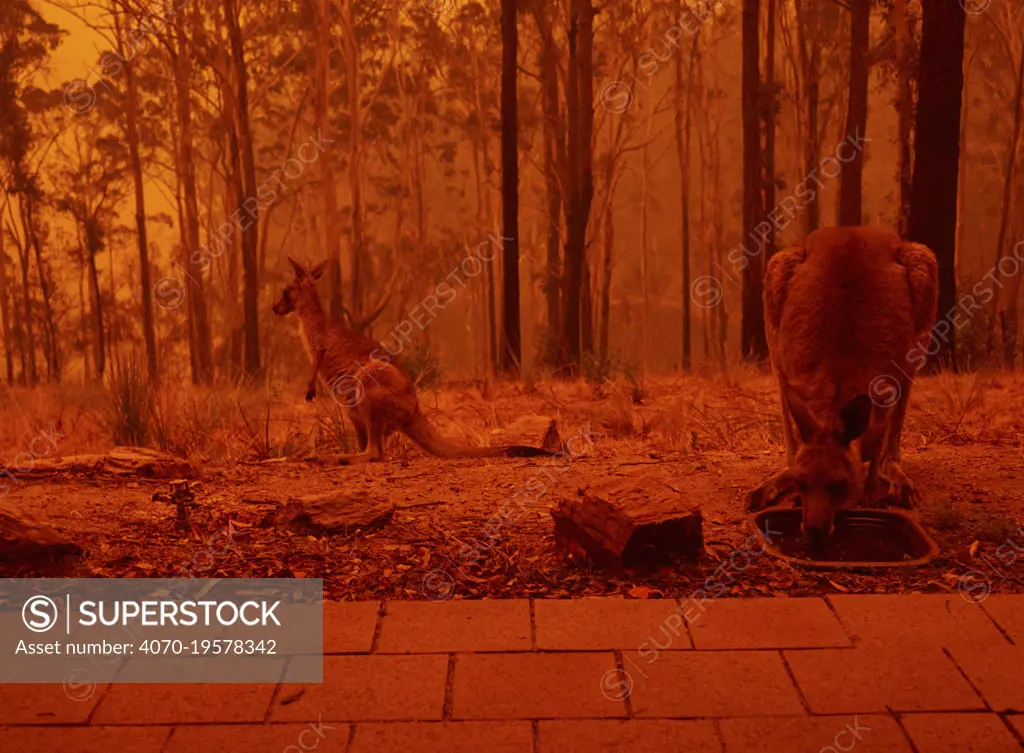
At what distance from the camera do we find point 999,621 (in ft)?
11.4

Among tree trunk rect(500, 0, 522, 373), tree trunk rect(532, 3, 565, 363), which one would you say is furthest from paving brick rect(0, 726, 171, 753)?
tree trunk rect(532, 3, 565, 363)

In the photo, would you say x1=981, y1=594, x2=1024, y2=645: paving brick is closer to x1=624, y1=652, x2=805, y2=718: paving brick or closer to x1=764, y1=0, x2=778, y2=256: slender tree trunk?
x1=624, y1=652, x2=805, y2=718: paving brick

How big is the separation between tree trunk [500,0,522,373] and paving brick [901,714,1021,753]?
408 inches

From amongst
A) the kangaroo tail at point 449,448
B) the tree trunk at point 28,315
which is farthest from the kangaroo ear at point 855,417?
the tree trunk at point 28,315

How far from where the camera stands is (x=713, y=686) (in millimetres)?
3000

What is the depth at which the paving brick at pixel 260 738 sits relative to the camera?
2650 mm

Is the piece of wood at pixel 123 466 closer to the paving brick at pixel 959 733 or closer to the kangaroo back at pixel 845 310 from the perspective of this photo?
the kangaroo back at pixel 845 310

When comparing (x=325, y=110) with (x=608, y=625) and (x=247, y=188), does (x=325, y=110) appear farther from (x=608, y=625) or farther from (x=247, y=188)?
(x=608, y=625)

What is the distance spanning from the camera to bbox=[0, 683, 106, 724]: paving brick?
281 centimetres

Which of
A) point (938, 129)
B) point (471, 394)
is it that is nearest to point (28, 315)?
point (471, 394)

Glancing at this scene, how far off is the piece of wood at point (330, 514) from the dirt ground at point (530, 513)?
5 centimetres

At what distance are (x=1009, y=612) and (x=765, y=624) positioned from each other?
2.90 ft

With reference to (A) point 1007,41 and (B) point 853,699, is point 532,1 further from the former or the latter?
(B) point 853,699

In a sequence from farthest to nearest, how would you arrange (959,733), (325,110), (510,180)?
(325,110), (510,180), (959,733)
